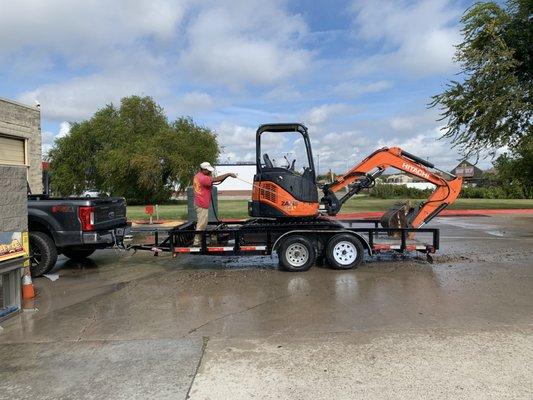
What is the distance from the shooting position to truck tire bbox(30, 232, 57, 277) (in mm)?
9195

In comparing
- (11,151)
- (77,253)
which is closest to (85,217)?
(77,253)

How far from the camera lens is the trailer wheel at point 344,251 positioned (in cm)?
950

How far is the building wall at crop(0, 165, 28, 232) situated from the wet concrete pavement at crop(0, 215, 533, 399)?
4.11 feet

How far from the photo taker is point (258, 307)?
6.91 metres

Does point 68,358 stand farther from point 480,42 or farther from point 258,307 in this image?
point 480,42

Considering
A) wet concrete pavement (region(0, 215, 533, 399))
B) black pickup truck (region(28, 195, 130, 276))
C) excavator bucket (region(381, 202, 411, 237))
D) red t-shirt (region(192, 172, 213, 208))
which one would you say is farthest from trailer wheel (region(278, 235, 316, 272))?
black pickup truck (region(28, 195, 130, 276))

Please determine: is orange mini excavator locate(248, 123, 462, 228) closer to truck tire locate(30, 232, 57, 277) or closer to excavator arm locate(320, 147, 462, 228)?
excavator arm locate(320, 147, 462, 228)

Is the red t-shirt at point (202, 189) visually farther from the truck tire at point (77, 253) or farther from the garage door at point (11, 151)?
the garage door at point (11, 151)

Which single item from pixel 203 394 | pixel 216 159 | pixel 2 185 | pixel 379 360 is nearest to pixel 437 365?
pixel 379 360

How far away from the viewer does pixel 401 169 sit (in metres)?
10.7

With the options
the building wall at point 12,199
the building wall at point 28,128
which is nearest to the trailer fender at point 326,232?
the building wall at point 12,199

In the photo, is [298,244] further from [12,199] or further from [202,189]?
[12,199]

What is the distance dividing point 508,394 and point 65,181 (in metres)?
50.2

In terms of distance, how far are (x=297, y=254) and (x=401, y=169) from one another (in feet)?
10.3
